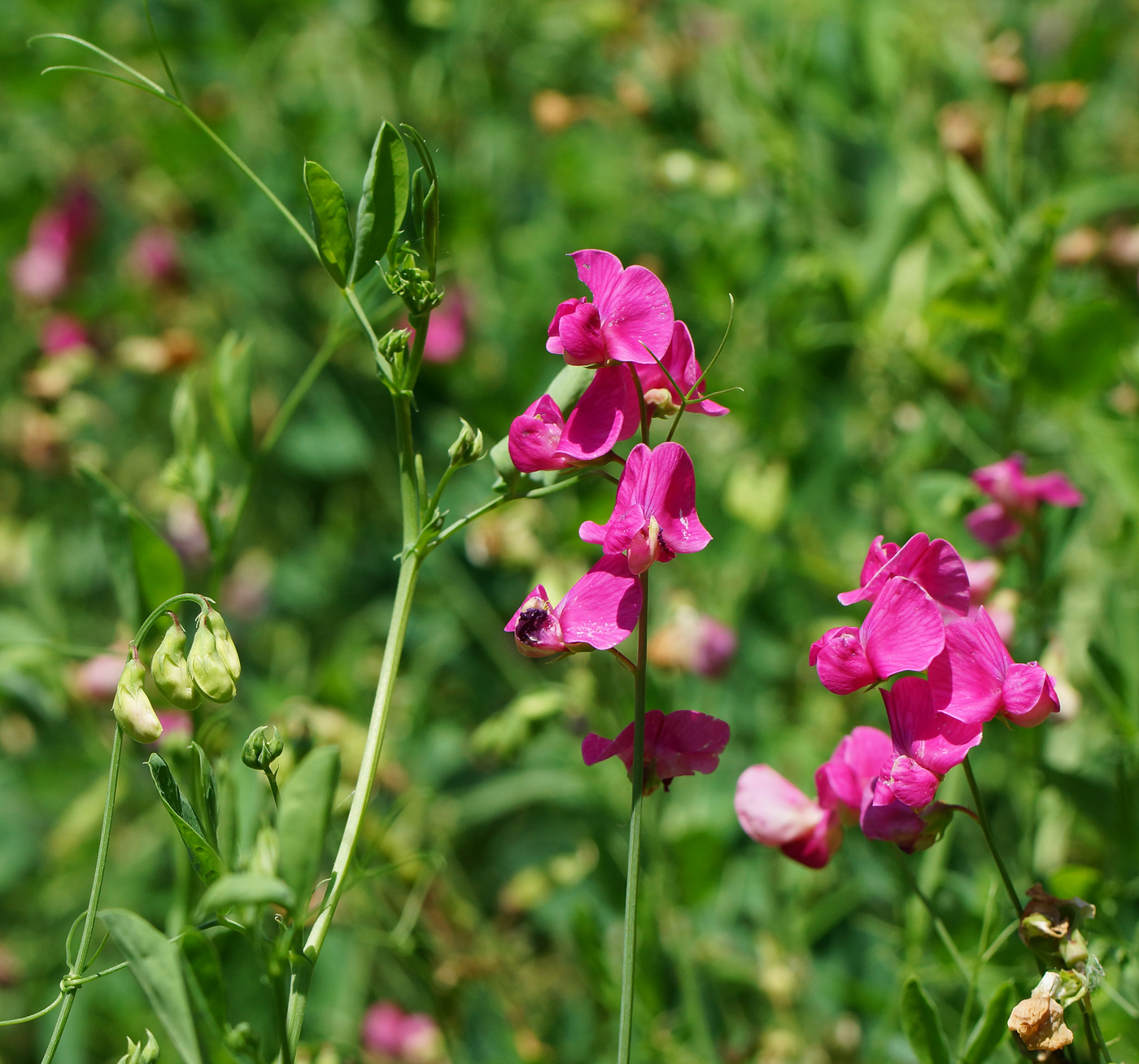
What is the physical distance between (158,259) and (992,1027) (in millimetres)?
1803

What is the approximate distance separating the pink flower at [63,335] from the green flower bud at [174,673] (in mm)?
1335

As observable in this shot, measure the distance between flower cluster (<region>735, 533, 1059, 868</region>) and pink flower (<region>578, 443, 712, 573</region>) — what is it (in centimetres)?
8

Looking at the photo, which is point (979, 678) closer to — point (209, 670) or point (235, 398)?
point (209, 670)

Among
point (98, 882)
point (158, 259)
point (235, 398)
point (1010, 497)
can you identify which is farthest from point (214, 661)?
point (158, 259)

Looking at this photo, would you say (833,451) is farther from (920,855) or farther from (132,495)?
(132,495)

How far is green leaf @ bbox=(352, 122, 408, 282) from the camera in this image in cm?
55

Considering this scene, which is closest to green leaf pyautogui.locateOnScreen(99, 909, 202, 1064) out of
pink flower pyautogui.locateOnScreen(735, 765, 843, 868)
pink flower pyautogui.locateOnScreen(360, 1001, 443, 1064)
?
pink flower pyautogui.locateOnScreen(735, 765, 843, 868)

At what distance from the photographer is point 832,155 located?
1.53m

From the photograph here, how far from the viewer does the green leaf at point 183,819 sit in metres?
0.47

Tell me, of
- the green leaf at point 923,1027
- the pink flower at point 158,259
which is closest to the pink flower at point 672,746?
the green leaf at point 923,1027

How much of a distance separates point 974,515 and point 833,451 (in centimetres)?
54

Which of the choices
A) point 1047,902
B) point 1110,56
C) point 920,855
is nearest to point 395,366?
point 1047,902

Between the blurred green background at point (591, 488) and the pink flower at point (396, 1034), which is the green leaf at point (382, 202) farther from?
the pink flower at point (396, 1034)

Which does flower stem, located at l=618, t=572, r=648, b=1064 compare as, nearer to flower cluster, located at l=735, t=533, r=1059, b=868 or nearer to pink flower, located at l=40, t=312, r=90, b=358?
flower cluster, located at l=735, t=533, r=1059, b=868
